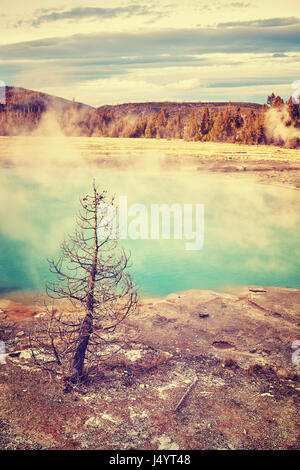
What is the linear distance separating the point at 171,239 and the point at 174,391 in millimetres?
9842

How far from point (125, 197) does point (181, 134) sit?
47.4 m

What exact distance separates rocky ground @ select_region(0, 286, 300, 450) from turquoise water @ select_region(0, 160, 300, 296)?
121 inches

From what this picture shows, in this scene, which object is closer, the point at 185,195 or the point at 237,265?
the point at 237,265

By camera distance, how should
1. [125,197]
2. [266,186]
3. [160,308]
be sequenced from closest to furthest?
[160,308] → [125,197] → [266,186]

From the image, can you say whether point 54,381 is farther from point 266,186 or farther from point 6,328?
point 266,186

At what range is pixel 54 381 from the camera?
660 centimetres

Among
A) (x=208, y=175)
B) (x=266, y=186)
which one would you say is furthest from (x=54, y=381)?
(x=208, y=175)

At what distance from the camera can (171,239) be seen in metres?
→ 16.0

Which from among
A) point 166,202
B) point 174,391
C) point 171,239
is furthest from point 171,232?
point 174,391

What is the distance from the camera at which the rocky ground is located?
546 cm

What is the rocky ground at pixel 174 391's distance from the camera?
5465mm

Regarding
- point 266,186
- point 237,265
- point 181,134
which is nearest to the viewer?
point 237,265

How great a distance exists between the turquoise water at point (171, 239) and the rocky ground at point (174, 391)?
308 cm
